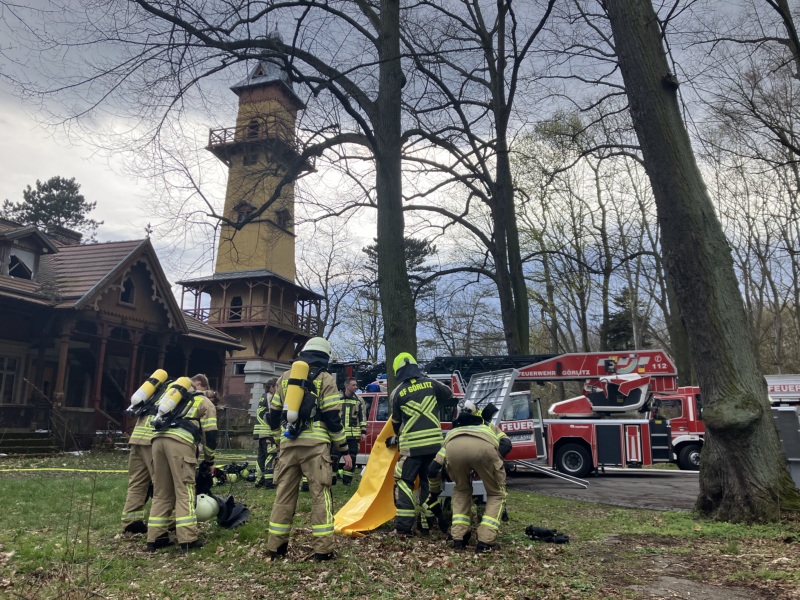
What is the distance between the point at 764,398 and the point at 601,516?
2.68 metres

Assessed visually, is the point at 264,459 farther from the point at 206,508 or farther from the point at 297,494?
the point at 297,494

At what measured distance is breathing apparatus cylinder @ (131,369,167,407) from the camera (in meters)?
6.47

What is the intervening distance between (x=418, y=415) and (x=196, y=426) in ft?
7.96

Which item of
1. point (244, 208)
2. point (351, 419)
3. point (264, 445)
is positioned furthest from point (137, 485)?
point (244, 208)

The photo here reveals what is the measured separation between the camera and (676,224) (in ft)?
26.2

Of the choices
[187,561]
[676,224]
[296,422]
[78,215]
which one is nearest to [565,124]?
[676,224]

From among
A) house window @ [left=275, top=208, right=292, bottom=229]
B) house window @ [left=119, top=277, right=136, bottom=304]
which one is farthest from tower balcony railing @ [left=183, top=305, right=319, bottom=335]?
house window @ [left=275, top=208, right=292, bottom=229]

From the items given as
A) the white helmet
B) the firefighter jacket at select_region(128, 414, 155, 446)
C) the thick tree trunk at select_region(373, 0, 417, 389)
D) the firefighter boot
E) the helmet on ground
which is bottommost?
the firefighter boot

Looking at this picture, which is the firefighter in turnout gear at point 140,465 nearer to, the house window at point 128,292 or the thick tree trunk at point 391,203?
the thick tree trunk at point 391,203

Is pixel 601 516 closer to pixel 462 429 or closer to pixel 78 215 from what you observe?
pixel 462 429

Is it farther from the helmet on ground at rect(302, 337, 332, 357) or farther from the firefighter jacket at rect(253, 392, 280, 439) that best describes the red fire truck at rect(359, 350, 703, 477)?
the helmet on ground at rect(302, 337, 332, 357)

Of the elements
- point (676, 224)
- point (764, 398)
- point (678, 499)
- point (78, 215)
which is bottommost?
point (678, 499)

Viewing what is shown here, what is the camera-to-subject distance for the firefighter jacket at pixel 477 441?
20.6 feet

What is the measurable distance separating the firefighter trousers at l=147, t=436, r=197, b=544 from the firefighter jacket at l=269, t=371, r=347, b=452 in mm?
1007
